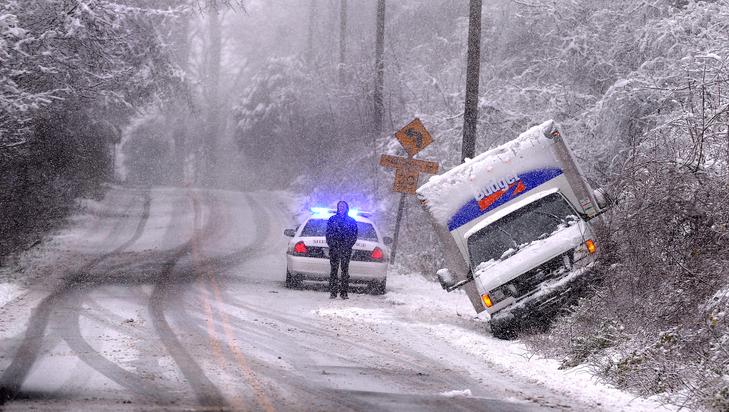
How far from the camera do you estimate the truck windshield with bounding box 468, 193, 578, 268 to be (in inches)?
506

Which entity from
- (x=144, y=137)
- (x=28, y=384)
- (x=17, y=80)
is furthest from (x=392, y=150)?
(x=144, y=137)

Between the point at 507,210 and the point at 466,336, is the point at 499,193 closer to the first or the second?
the point at 507,210

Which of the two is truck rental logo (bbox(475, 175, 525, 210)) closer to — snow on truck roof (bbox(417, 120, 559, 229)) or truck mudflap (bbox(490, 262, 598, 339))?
snow on truck roof (bbox(417, 120, 559, 229))

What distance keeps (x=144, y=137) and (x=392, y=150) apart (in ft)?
129

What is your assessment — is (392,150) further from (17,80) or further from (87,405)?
(87,405)

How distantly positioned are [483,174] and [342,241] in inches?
145

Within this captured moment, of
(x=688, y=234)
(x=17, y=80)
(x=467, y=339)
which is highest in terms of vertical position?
(x=17, y=80)

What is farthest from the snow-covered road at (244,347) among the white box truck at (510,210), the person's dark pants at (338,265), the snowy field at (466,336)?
the white box truck at (510,210)

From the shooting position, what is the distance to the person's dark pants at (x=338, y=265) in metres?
16.0

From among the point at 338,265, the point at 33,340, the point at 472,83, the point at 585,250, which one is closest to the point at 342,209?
the point at 338,265

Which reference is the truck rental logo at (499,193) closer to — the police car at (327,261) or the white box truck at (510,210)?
the white box truck at (510,210)

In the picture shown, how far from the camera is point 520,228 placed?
12945 millimetres

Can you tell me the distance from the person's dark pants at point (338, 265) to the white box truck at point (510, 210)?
3007 millimetres

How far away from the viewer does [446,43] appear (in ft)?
120
